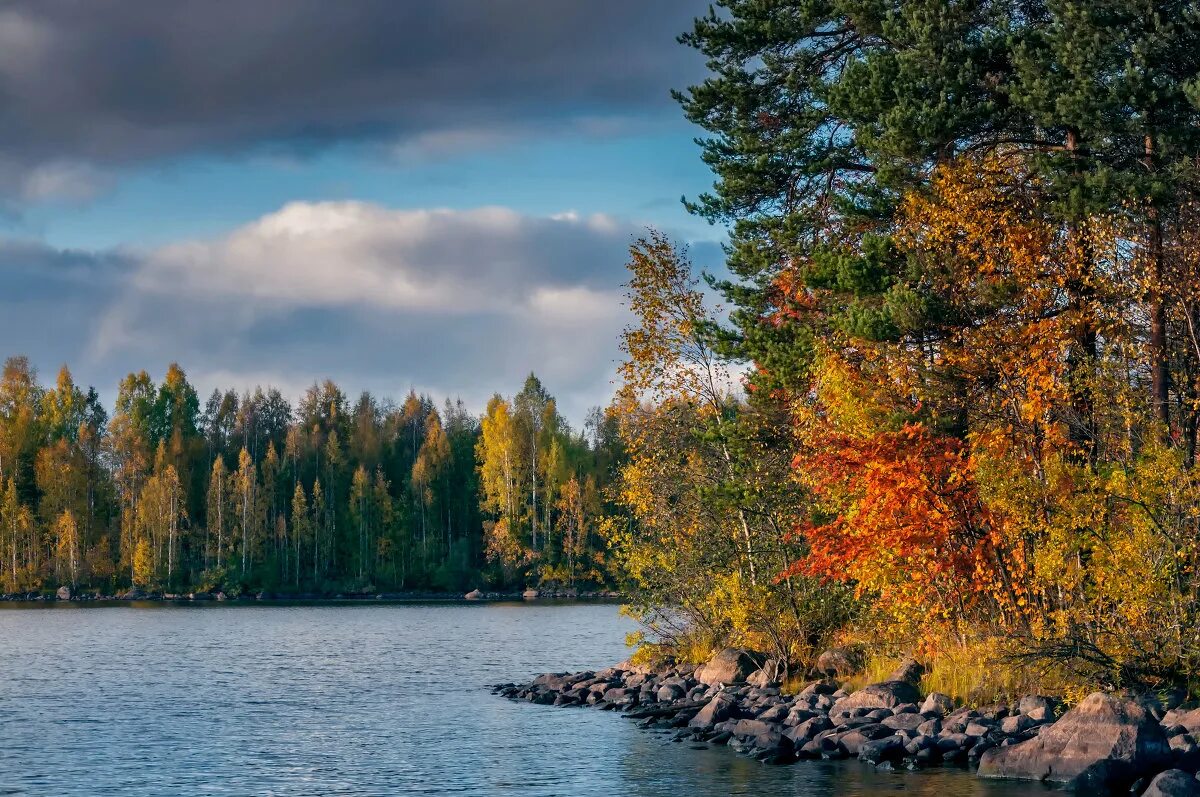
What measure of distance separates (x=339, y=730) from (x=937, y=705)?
45.3ft

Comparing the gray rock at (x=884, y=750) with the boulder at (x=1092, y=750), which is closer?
the boulder at (x=1092, y=750)

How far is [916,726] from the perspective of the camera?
2453 centimetres

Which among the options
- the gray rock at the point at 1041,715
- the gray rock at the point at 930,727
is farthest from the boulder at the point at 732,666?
the gray rock at the point at 1041,715

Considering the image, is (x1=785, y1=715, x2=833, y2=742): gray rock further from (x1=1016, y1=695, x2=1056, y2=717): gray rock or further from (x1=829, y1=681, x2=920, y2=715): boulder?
(x1=1016, y1=695, x2=1056, y2=717): gray rock

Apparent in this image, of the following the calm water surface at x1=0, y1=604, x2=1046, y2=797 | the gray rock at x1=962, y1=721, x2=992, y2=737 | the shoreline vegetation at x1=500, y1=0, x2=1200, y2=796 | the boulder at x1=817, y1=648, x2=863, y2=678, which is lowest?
the calm water surface at x1=0, y1=604, x2=1046, y2=797

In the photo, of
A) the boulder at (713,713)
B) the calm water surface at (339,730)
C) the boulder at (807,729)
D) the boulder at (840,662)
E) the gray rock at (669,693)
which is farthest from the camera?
the gray rock at (669,693)

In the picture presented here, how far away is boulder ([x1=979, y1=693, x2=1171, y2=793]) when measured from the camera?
66.2 ft

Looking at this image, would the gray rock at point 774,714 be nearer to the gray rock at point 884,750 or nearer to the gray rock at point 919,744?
the gray rock at point 884,750

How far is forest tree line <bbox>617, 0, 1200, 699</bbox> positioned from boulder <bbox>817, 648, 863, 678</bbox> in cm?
28

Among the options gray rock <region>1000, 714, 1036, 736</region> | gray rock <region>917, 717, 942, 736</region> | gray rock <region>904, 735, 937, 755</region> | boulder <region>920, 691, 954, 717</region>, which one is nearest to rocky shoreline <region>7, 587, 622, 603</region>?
boulder <region>920, 691, 954, 717</region>

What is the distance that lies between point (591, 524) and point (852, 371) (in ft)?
275

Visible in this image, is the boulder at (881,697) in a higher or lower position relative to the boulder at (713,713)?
higher

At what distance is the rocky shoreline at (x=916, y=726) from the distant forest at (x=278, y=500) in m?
73.4

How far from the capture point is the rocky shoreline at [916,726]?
2027cm
